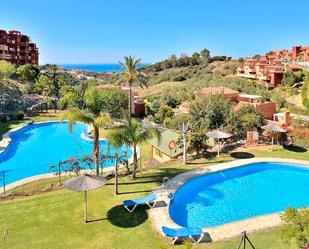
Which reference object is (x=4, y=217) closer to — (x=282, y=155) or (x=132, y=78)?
(x=132, y=78)

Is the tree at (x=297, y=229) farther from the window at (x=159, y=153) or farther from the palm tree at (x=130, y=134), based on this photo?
the window at (x=159, y=153)

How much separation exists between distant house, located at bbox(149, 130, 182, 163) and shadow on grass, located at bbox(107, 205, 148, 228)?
27.4 ft

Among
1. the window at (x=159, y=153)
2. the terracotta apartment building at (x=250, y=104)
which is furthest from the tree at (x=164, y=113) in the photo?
the window at (x=159, y=153)

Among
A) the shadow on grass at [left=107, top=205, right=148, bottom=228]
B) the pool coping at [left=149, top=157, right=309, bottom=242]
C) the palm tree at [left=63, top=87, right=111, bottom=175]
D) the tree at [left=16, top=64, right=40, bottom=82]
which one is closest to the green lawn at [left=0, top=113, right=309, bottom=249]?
the shadow on grass at [left=107, top=205, right=148, bottom=228]

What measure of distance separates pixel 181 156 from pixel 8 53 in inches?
2353

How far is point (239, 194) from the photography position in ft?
53.8

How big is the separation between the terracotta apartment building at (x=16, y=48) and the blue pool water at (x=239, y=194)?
61.5 meters

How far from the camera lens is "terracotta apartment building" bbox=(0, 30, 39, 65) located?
6425cm

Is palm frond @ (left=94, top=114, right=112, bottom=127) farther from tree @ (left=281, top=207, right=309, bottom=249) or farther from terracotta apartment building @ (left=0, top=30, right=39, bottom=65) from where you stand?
terracotta apartment building @ (left=0, top=30, right=39, bottom=65)

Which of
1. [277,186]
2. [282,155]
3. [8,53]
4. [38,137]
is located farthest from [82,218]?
[8,53]

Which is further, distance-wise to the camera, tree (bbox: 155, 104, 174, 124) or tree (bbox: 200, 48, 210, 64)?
tree (bbox: 200, 48, 210, 64)

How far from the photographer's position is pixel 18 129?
32.7 meters

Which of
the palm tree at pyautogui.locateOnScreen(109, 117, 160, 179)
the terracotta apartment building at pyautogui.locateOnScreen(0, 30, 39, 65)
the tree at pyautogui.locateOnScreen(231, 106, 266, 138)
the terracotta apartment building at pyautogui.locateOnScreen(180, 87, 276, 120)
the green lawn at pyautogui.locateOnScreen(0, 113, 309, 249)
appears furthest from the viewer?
the terracotta apartment building at pyautogui.locateOnScreen(0, 30, 39, 65)

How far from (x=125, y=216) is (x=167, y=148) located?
985 cm
